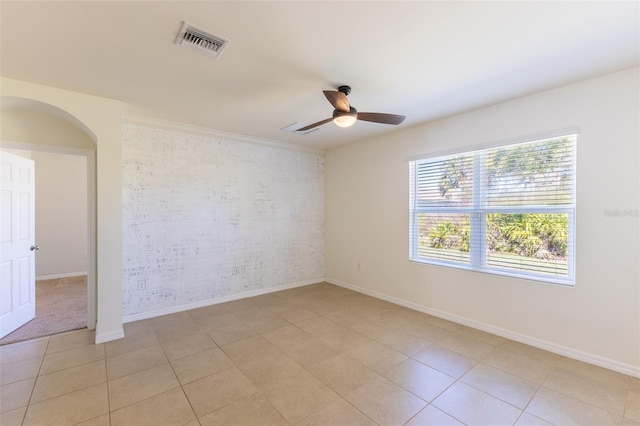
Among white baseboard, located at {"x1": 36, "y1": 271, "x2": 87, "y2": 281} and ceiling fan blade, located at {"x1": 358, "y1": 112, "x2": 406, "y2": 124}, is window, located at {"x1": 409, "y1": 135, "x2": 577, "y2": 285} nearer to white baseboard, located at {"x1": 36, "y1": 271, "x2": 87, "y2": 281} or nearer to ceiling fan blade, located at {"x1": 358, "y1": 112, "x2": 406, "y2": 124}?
ceiling fan blade, located at {"x1": 358, "y1": 112, "x2": 406, "y2": 124}

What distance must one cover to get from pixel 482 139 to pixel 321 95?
79.5 inches

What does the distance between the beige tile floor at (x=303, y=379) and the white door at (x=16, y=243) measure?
63 cm

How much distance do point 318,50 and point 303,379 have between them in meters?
2.72

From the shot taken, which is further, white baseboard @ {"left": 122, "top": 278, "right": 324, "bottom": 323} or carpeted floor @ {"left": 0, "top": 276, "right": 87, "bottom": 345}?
white baseboard @ {"left": 122, "top": 278, "right": 324, "bottom": 323}

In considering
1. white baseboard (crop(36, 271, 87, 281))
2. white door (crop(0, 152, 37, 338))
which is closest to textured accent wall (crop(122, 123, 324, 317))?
white door (crop(0, 152, 37, 338))

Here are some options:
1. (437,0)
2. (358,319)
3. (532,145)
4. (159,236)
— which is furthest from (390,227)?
(159,236)

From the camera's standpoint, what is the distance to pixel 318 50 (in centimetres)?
216

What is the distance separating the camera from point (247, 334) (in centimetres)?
321

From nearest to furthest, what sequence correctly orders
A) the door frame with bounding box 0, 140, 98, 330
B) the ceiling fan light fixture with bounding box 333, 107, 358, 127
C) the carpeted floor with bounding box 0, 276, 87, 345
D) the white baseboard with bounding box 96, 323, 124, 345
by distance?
the ceiling fan light fixture with bounding box 333, 107, 358, 127, the white baseboard with bounding box 96, 323, 124, 345, the carpeted floor with bounding box 0, 276, 87, 345, the door frame with bounding box 0, 140, 98, 330

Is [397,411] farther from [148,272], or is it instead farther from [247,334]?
[148,272]

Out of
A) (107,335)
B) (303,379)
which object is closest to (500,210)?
(303,379)

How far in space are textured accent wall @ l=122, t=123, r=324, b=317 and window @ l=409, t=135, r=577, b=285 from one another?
7.22 ft

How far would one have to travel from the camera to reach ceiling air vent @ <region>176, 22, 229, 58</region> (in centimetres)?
193

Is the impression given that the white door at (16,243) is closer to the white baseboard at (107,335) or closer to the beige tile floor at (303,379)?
the beige tile floor at (303,379)
